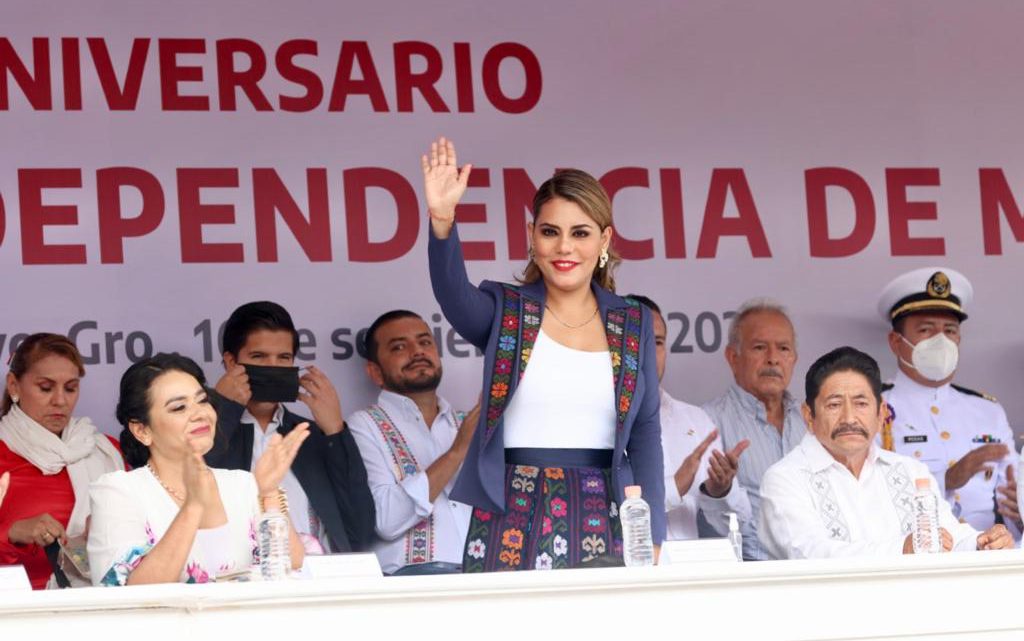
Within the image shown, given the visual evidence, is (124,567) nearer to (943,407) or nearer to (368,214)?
(368,214)

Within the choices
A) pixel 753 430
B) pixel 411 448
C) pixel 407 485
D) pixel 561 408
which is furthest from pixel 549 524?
pixel 753 430

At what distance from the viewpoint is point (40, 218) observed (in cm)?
486

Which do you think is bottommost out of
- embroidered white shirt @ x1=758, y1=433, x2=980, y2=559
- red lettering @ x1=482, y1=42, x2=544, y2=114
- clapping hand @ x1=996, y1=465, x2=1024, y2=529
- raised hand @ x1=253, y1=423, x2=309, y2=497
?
clapping hand @ x1=996, y1=465, x2=1024, y2=529

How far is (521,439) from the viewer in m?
3.38

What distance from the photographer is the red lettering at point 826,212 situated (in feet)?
17.8

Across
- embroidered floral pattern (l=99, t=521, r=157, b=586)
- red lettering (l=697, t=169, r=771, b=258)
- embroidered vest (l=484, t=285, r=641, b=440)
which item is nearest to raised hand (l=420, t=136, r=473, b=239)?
embroidered vest (l=484, t=285, r=641, b=440)

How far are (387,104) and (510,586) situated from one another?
2.82 meters

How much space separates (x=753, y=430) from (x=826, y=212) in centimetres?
79

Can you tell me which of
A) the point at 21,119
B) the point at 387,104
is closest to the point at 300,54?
the point at 387,104

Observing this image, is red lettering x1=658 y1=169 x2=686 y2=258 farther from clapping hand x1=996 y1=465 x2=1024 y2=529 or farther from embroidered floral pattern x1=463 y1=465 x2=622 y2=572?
embroidered floral pattern x1=463 y1=465 x2=622 y2=572

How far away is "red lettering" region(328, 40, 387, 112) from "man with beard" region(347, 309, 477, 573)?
25.6 inches

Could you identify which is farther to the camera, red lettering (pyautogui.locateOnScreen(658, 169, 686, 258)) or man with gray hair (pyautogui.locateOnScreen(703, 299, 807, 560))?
red lettering (pyautogui.locateOnScreen(658, 169, 686, 258))

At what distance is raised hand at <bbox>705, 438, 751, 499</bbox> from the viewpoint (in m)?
4.67

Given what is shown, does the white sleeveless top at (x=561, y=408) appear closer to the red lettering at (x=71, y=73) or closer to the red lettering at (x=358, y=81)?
the red lettering at (x=358, y=81)
